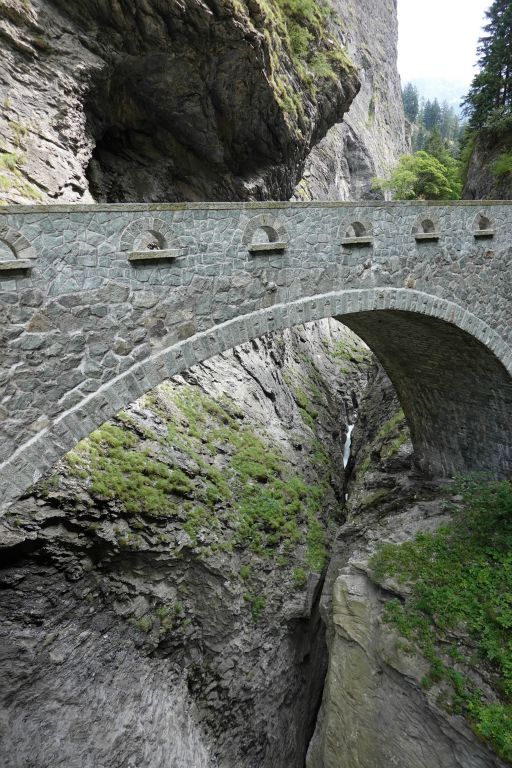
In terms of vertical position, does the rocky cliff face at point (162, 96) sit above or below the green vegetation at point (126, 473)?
above

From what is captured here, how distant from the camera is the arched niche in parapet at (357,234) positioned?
715 cm

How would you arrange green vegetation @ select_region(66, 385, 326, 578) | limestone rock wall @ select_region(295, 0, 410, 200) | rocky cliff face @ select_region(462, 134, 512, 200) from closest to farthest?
green vegetation @ select_region(66, 385, 326, 578), rocky cliff face @ select_region(462, 134, 512, 200), limestone rock wall @ select_region(295, 0, 410, 200)

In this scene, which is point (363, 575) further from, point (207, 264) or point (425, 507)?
point (207, 264)

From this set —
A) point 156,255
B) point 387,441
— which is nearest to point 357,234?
point 156,255

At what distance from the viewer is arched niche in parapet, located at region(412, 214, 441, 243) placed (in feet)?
26.3

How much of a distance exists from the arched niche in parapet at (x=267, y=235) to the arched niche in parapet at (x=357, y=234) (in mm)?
1237

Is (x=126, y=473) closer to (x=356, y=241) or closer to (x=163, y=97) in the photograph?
(x=356, y=241)

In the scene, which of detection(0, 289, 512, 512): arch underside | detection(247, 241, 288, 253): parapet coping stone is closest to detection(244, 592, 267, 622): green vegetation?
detection(0, 289, 512, 512): arch underside

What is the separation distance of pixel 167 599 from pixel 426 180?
26.7m

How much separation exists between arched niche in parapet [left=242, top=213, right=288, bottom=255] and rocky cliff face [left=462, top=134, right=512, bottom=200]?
13.6 meters

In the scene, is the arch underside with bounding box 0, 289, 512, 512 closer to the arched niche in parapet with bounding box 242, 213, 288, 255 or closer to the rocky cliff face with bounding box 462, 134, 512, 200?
the arched niche in parapet with bounding box 242, 213, 288, 255

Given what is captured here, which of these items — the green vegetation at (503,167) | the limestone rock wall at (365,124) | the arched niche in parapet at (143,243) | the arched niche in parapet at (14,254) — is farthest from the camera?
the limestone rock wall at (365,124)

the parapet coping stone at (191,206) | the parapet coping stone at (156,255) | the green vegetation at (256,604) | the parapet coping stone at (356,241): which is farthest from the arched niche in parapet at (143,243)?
the green vegetation at (256,604)

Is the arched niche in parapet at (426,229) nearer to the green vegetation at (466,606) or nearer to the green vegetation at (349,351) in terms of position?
the green vegetation at (466,606)
